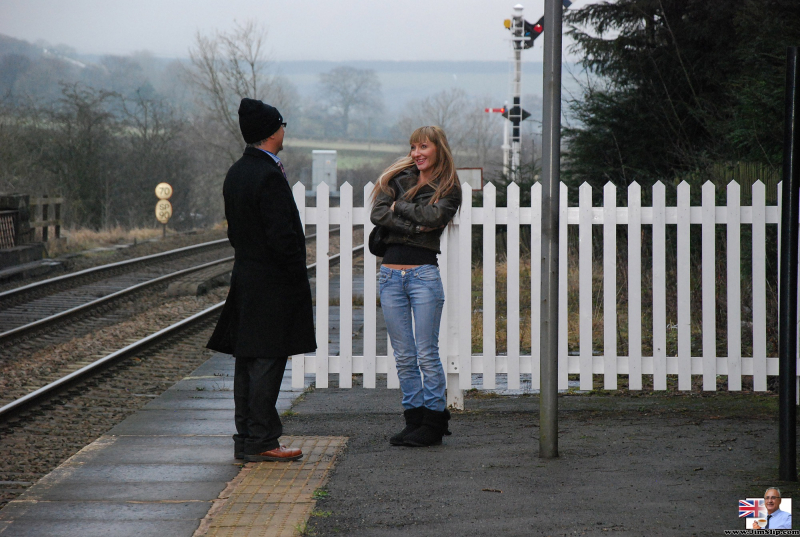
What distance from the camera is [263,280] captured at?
439 centimetres

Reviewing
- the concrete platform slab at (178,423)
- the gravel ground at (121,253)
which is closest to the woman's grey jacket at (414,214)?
the concrete platform slab at (178,423)

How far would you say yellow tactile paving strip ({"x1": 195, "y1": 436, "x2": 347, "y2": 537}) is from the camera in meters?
3.31

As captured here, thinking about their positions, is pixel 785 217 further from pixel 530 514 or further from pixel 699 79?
pixel 699 79

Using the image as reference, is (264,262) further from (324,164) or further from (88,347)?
(324,164)

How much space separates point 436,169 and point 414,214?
32 centimetres

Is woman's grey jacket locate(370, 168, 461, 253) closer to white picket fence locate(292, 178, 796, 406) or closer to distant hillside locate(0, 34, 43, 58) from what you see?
white picket fence locate(292, 178, 796, 406)

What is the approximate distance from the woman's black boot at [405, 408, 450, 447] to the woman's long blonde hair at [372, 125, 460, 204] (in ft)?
3.84

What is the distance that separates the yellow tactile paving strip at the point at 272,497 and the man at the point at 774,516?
1791 millimetres

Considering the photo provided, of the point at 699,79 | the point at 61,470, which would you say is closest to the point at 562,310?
the point at 61,470

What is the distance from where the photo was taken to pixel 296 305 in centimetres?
446

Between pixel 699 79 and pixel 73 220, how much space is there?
2613cm

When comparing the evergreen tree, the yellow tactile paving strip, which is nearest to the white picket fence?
the yellow tactile paving strip

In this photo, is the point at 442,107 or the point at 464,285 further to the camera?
the point at 442,107

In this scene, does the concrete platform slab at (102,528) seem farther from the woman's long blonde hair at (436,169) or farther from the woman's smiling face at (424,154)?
the woman's smiling face at (424,154)
